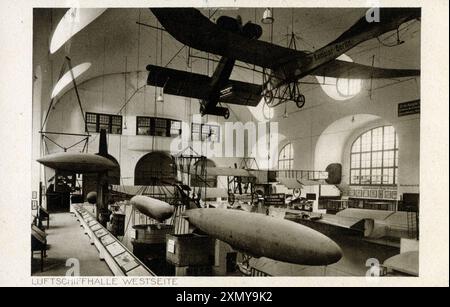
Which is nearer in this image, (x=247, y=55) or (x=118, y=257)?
(x=118, y=257)

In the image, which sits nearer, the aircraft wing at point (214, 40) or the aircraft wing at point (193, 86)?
the aircraft wing at point (214, 40)

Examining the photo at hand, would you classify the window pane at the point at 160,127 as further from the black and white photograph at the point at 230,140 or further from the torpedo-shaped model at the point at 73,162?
the torpedo-shaped model at the point at 73,162

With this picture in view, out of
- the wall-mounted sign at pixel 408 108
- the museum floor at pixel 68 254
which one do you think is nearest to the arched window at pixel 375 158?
the wall-mounted sign at pixel 408 108

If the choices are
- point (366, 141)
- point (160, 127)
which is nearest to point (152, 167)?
point (160, 127)

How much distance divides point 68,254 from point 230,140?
1469 centimetres

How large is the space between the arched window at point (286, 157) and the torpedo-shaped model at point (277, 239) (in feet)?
49.9

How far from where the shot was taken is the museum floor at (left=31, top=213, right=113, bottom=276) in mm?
4422

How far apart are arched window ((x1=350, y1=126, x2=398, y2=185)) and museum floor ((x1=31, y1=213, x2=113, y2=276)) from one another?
12527 millimetres

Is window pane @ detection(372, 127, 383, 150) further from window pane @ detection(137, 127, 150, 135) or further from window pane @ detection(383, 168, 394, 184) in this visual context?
window pane @ detection(137, 127, 150, 135)

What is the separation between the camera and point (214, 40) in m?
4.69

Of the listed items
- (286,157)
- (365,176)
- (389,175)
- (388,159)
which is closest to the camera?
(389,175)

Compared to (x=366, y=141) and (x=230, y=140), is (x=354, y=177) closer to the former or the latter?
(x=366, y=141)

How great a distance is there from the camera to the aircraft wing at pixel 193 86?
6.51 metres
